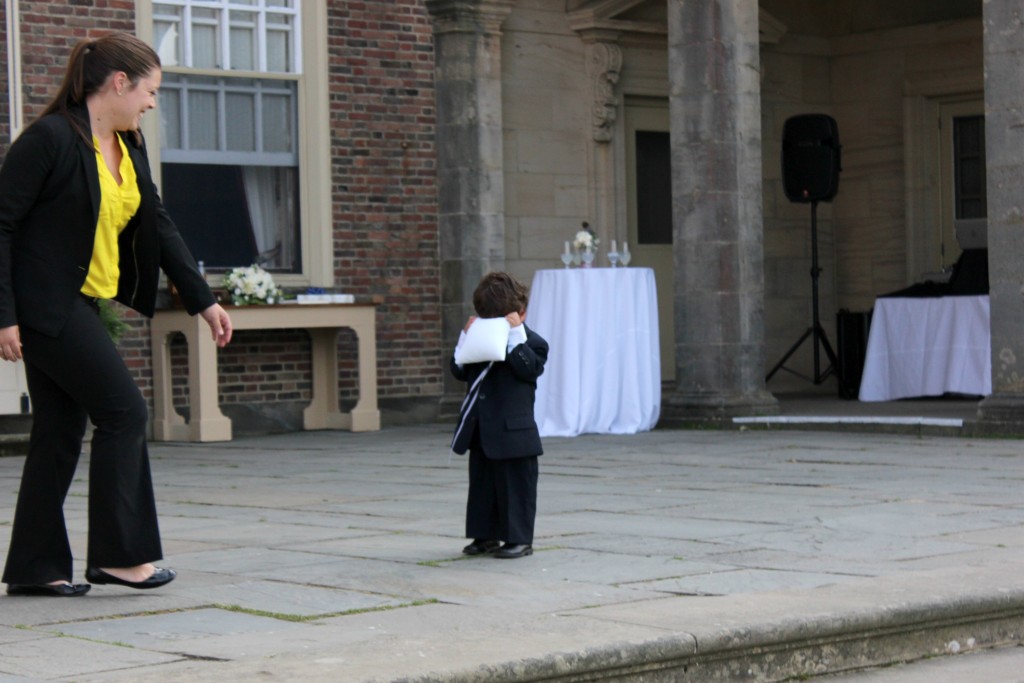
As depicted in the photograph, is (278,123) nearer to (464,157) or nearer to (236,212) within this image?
(236,212)

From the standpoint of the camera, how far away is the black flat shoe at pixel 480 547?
238 inches

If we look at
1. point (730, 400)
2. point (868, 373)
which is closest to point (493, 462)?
point (730, 400)

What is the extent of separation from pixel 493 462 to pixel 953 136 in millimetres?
10960

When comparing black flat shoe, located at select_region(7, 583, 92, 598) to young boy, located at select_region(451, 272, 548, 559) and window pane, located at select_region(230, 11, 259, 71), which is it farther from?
window pane, located at select_region(230, 11, 259, 71)

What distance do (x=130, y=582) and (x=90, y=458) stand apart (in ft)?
1.18

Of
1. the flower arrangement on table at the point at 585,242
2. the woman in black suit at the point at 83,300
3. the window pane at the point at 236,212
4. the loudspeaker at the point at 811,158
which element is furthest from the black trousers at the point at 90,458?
the loudspeaker at the point at 811,158

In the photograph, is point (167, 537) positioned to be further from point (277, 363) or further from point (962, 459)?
point (277, 363)

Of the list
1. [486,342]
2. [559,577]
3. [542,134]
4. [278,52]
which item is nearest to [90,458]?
[559,577]

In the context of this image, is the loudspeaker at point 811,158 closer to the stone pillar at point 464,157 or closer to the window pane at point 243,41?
the stone pillar at point 464,157

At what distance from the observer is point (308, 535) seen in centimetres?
663

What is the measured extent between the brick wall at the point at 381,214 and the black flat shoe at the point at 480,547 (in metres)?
6.83

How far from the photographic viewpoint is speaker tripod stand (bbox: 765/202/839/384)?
14.8 meters

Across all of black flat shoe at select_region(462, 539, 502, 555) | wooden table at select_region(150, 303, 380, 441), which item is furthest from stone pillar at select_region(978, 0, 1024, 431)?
black flat shoe at select_region(462, 539, 502, 555)

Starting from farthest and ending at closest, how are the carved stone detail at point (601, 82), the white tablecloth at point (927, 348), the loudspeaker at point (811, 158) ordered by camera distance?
the loudspeaker at point (811, 158) → the carved stone detail at point (601, 82) → the white tablecloth at point (927, 348)
